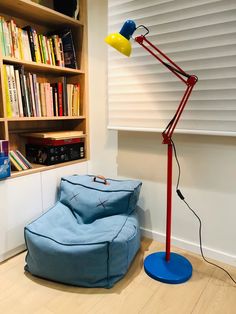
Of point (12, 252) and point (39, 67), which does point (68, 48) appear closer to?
point (39, 67)

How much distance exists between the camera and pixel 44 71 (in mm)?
2070

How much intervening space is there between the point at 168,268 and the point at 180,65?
130 centimetres

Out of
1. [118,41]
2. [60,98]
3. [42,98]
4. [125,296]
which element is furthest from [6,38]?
[125,296]

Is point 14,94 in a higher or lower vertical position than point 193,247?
higher

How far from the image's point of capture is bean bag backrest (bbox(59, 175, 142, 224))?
5.72 feet

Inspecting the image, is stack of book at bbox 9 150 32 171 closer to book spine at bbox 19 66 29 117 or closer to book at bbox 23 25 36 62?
book spine at bbox 19 66 29 117

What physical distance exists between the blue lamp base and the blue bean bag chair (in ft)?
0.44

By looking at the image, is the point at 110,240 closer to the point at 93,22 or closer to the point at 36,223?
the point at 36,223

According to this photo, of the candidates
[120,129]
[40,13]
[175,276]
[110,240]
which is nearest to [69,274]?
[110,240]

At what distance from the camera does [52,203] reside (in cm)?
198

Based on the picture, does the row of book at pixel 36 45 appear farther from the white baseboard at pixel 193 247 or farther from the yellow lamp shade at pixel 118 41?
the white baseboard at pixel 193 247

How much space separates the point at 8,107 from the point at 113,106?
2.51ft

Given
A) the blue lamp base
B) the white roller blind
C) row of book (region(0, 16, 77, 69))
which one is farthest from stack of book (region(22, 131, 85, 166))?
the blue lamp base

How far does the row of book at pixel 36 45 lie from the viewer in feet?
5.38
